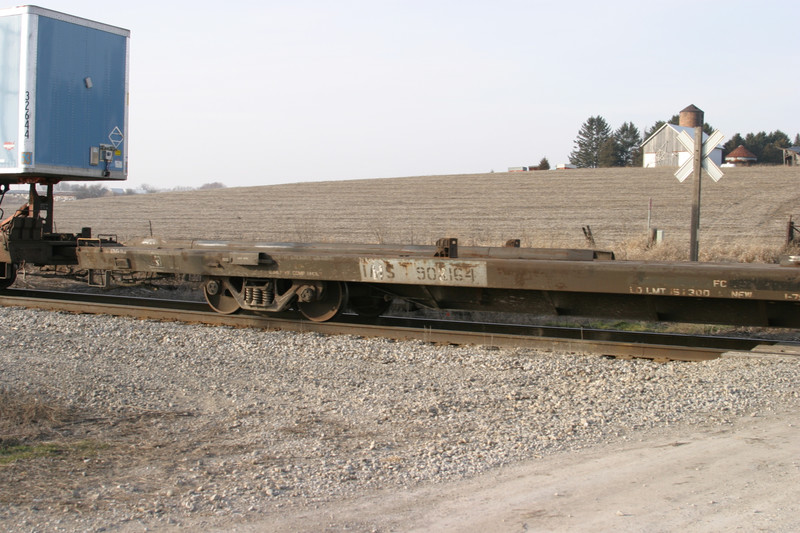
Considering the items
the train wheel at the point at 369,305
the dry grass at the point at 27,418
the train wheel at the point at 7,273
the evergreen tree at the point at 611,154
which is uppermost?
the evergreen tree at the point at 611,154

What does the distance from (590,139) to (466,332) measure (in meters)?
118

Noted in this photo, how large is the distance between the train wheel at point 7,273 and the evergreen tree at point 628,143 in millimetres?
102464

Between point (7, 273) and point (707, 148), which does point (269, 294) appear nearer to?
point (7, 273)

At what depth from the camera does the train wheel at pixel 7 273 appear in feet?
40.3

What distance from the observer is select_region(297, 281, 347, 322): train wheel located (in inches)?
362

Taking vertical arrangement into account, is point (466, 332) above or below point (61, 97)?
below

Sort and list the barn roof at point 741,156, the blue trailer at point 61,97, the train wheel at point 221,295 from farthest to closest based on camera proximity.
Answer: the barn roof at point 741,156 → the blue trailer at point 61,97 → the train wheel at point 221,295

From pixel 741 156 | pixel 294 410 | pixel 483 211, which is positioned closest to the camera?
pixel 294 410

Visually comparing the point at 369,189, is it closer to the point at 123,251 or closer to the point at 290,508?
the point at 123,251

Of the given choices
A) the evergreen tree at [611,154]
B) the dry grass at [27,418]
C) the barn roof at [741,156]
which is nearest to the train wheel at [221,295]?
the dry grass at [27,418]

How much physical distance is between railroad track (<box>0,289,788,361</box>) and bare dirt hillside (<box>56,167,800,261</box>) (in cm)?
780

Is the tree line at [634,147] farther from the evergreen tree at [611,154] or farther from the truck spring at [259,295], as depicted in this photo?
the truck spring at [259,295]

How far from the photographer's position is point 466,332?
343 inches

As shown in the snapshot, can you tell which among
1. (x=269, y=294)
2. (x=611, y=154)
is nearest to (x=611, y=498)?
(x=269, y=294)
